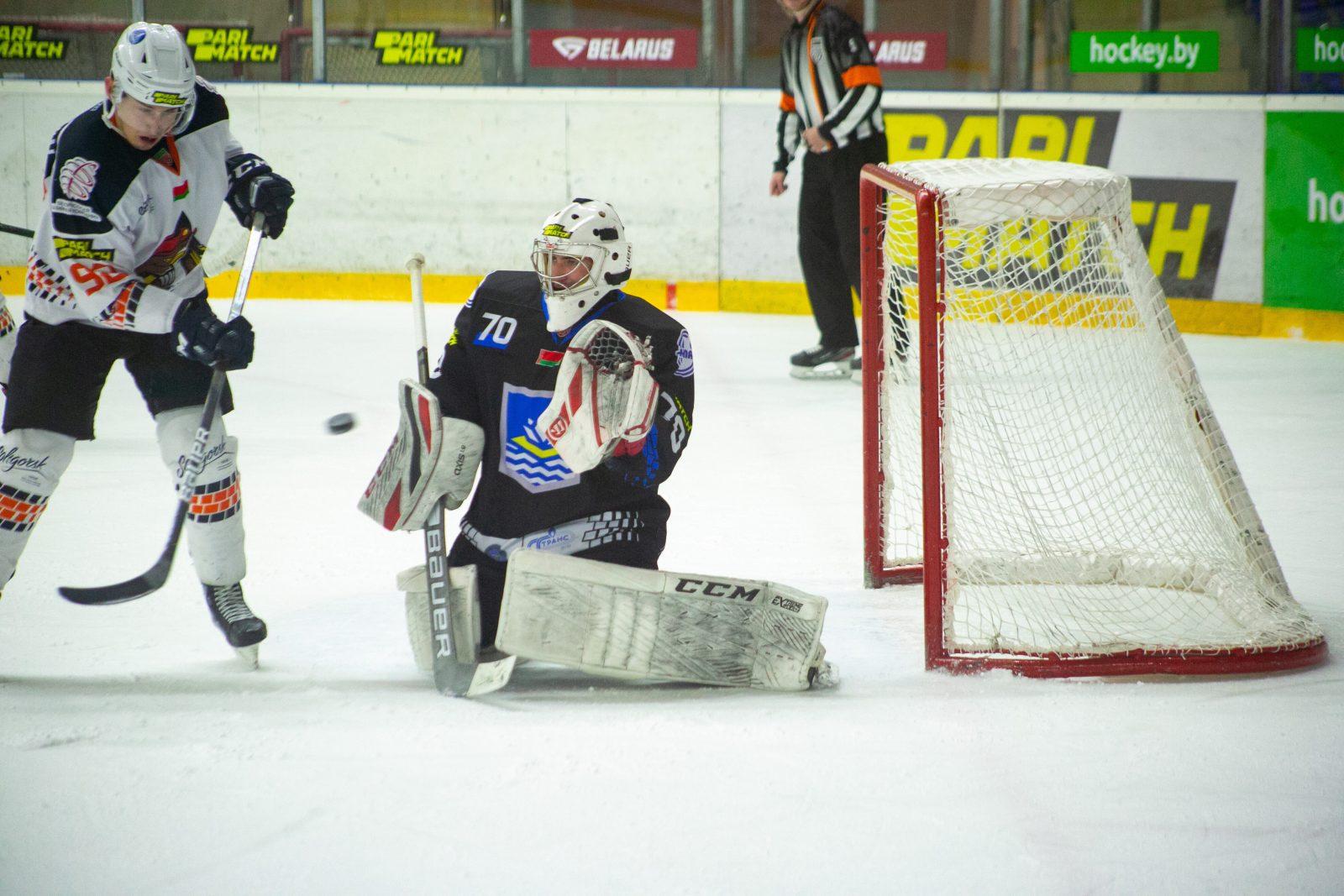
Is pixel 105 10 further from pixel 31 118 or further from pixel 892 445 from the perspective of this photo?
pixel 892 445

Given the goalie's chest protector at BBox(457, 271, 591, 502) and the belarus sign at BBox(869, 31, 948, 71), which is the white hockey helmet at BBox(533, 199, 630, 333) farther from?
the belarus sign at BBox(869, 31, 948, 71)

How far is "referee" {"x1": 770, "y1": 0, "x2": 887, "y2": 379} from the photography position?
16.5 feet

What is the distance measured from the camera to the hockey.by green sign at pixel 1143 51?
20.5 ft

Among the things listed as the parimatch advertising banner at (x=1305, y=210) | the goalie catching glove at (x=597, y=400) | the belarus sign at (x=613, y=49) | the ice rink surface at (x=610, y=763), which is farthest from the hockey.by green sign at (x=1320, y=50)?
the goalie catching glove at (x=597, y=400)

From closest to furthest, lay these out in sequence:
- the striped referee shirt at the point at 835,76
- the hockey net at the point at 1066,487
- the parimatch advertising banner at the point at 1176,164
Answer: the hockey net at the point at 1066,487, the striped referee shirt at the point at 835,76, the parimatch advertising banner at the point at 1176,164

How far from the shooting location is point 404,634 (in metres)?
2.49

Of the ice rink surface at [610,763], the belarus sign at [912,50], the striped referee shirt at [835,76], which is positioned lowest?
the ice rink surface at [610,763]

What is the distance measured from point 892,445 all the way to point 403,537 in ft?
3.67

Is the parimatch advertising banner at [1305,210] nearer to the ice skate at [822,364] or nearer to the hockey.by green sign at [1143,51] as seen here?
the hockey.by green sign at [1143,51]

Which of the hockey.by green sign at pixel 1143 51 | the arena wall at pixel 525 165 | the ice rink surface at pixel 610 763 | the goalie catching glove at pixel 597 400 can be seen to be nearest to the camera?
the ice rink surface at pixel 610 763

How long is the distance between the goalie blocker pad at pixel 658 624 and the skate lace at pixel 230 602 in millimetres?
490

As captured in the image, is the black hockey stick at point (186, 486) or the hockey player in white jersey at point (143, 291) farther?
the black hockey stick at point (186, 486)

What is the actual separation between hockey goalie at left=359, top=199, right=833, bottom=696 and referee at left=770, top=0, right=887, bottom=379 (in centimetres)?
286

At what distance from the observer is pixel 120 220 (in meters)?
2.16
